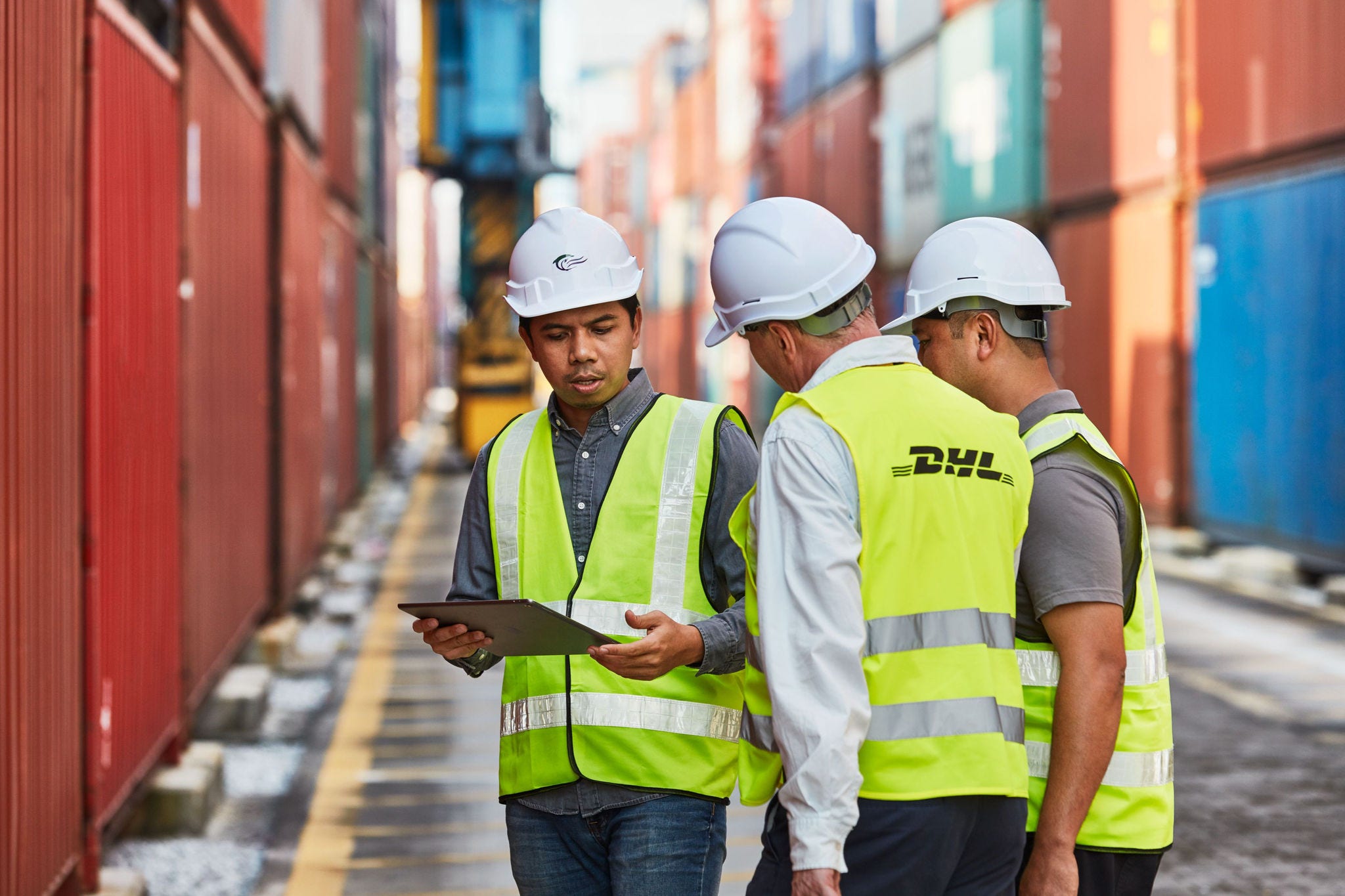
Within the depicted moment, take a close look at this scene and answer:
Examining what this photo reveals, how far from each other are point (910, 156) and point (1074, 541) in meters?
19.7

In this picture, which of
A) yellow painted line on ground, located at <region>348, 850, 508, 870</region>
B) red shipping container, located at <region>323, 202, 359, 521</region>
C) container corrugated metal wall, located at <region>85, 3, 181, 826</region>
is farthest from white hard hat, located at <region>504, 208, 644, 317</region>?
red shipping container, located at <region>323, 202, 359, 521</region>

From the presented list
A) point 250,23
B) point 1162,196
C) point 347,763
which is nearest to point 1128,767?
point 347,763

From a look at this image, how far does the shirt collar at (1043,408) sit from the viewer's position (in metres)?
2.67

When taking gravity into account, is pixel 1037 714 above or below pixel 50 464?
below

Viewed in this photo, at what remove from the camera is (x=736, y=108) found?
34812mm

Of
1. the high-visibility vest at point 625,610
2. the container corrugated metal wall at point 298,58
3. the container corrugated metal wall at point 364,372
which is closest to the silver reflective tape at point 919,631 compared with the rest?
the high-visibility vest at point 625,610

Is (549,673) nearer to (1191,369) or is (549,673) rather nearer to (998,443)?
(998,443)

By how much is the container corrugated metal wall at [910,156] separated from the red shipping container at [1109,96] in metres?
3.38

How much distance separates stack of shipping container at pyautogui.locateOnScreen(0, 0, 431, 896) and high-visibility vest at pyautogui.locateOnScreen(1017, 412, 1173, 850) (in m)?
2.53

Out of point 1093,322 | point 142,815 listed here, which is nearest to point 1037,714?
point 142,815

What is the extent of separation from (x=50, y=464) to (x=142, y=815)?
2.04 metres

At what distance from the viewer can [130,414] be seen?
5504mm

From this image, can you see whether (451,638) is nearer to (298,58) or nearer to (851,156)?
(298,58)

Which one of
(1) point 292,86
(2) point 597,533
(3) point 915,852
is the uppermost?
(1) point 292,86
